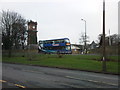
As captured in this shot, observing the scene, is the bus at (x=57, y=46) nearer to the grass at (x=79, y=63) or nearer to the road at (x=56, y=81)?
the grass at (x=79, y=63)

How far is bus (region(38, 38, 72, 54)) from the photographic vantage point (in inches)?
1650

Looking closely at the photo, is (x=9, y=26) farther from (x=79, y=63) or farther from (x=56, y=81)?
(x=56, y=81)

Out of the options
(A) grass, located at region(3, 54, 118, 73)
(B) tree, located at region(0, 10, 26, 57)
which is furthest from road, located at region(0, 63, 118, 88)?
(B) tree, located at region(0, 10, 26, 57)

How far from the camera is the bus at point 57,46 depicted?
4191 centimetres

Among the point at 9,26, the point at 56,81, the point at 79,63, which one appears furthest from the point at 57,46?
the point at 56,81

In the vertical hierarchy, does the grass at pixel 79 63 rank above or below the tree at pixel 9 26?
below

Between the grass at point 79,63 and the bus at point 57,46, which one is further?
the bus at point 57,46

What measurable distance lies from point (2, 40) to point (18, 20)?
7.92 m

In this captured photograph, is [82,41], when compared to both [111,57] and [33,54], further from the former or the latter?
[111,57]

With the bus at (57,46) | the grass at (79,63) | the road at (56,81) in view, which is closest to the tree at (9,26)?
the bus at (57,46)

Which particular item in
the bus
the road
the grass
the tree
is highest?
the tree

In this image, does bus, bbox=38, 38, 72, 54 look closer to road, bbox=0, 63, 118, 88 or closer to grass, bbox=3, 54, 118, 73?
grass, bbox=3, 54, 118, 73

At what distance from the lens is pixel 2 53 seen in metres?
46.4

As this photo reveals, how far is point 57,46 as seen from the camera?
43000 mm
